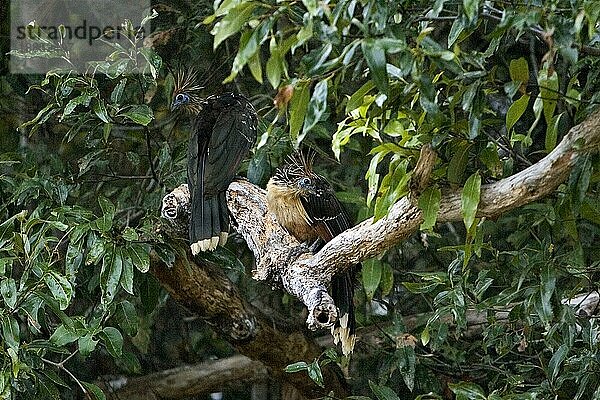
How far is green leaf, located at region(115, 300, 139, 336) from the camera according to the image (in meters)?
2.33

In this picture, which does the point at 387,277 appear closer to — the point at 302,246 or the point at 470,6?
the point at 302,246

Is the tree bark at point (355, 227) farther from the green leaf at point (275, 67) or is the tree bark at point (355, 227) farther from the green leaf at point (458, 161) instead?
the green leaf at point (275, 67)

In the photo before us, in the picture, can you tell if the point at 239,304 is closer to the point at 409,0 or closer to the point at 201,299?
the point at 201,299

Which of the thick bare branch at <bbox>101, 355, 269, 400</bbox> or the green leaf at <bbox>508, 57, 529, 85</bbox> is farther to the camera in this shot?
the thick bare branch at <bbox>101, 355, 269, 400</bbox>

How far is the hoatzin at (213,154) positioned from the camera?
7.11 feet

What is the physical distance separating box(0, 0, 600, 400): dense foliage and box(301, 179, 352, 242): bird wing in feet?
0.48

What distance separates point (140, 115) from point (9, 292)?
51 cm

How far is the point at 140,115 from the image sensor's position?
2.17 m

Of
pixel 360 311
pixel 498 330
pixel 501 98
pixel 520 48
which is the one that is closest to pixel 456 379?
pixel 360 311

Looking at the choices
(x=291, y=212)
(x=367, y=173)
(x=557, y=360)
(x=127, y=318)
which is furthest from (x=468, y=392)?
(x=127, y=318)

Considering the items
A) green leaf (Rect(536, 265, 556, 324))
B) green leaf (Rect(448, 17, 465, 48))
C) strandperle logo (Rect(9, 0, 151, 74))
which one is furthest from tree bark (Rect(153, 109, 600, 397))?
strandperle logo (Rect(9, 0, 151, 74))

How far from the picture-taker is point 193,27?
2756mm

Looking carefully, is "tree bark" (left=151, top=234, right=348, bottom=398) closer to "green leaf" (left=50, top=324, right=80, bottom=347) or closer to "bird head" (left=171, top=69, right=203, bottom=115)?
"green leaf" (left=50, top=324, right=80, bottom=347)

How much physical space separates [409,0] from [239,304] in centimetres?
131
